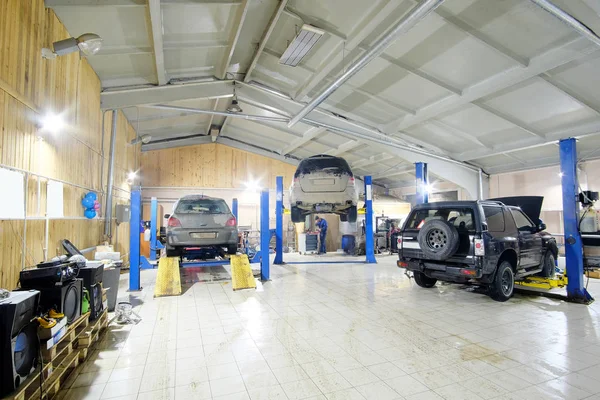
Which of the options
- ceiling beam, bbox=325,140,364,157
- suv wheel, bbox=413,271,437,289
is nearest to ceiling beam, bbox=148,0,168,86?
ceiling beam, bbox=325,140,364,157

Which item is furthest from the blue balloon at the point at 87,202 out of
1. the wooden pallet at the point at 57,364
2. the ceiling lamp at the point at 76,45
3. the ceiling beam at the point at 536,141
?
the ceiling beam at the point at 536,141

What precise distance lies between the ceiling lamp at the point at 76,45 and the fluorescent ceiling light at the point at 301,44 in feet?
10.3

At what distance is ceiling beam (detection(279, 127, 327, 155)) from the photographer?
34.4ft

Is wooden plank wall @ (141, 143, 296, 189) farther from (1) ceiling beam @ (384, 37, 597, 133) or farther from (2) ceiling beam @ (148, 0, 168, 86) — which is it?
(1) ceiling beam @ (384, 37, 597, 133)

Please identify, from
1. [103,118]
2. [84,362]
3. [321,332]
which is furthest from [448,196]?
[84,362]

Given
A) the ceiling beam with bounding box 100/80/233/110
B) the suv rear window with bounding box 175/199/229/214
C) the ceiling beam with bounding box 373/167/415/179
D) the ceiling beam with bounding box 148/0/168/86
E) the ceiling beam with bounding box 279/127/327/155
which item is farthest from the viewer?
the ceiling beam with bounding box 373/167/415/179

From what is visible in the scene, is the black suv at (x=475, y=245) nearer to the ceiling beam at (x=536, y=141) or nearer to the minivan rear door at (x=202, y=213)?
the ceiling beam at (x=536, y=141)

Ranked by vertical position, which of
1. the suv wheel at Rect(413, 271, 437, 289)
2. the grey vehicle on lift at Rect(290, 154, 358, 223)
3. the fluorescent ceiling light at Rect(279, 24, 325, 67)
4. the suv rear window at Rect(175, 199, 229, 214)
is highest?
the fluorescent ceiling light at Rect(279, 24, 325, 67)

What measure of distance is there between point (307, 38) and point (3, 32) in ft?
13.8

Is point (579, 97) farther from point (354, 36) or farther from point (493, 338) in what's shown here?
point (493, 338)

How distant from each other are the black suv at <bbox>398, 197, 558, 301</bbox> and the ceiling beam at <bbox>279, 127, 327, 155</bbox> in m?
5.50

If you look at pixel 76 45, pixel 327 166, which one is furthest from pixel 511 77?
pixel 76 45

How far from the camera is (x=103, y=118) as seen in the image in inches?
295

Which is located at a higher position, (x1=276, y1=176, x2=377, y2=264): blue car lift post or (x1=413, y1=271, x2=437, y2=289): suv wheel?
(x1=276, y1=176, x2=377, y2=264): blue car lift post
